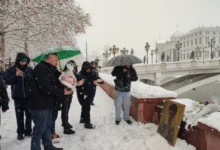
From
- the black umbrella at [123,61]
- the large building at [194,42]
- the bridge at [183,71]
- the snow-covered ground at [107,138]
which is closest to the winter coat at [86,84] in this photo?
the black umbrella at [123,61]

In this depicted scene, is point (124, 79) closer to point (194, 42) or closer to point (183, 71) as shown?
point (183, 71)

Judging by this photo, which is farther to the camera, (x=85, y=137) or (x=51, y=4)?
(x=51, y=4)

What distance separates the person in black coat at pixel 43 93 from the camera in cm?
362

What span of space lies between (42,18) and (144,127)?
886cm

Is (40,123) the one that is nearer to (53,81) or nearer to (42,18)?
(53,81)

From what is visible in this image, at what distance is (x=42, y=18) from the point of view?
1216 cm

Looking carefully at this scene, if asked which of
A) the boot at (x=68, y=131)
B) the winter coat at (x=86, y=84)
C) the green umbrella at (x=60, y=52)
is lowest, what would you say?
the boot at (x=68, y=131)

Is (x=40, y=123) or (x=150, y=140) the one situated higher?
(x=40, y=123)

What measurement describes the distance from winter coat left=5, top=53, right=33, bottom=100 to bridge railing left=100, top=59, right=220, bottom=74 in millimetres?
25834

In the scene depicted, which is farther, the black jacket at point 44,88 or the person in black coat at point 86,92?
the person in black coat at point 86,92

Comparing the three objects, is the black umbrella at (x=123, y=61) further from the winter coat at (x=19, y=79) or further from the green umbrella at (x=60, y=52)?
the winter coat at (x=19, y=79)

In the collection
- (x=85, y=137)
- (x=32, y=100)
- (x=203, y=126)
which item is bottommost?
(x=85, y=137)

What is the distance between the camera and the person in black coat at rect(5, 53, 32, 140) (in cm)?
479

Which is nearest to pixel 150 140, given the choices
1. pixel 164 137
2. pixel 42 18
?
pixel 164 137
